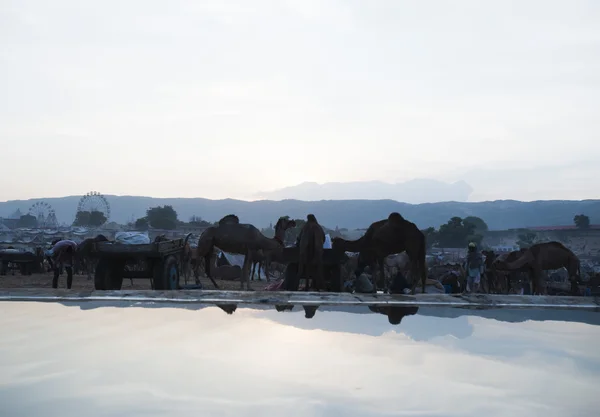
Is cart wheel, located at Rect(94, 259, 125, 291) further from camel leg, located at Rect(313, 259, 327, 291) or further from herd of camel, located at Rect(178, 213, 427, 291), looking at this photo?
camel leg, located at Rect(313, 259, 327, 291)

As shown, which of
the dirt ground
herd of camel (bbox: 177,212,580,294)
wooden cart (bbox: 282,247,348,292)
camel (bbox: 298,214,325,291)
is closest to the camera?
camel (bbox: 298,214,325,291)

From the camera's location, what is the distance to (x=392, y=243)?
547 inches

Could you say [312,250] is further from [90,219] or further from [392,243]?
[90,219]

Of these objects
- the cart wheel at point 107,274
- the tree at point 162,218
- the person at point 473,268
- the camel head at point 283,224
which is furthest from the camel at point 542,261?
the tree at point 162,218

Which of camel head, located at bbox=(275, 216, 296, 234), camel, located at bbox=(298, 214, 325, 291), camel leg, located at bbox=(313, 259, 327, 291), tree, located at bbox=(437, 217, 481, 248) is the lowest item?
tree, located at bbox=(437, 217, 481, 248)

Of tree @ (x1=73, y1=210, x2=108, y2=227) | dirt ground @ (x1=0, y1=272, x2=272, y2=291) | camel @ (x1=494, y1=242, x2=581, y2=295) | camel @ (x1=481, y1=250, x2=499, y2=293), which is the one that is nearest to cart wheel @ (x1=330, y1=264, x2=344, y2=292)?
dirt ground @ (x1=0, y1=272, x2=272, y2=291)

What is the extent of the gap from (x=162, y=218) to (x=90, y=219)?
31.7 meters

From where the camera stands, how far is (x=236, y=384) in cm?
481

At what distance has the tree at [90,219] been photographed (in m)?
162

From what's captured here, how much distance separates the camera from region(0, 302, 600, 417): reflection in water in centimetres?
429

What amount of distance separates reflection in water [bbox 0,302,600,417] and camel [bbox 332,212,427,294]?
5223 millimetres

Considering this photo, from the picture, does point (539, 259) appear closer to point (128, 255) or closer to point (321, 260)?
point (321, 260)

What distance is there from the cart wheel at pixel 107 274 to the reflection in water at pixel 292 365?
5.07 m

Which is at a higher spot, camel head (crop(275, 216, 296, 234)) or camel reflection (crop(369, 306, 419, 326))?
camel head (crop(275, 216, 296, 234))
